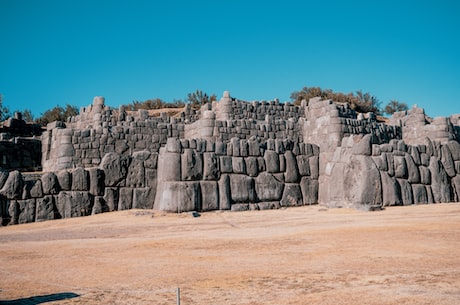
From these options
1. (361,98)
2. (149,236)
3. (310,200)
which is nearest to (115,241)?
(149,236)

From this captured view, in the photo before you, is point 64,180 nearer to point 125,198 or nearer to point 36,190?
point 36,190

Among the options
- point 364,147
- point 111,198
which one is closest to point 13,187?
point 111,198

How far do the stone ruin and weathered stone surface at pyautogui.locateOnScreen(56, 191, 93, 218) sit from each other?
1.0 inches

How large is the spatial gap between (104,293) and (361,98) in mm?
44675

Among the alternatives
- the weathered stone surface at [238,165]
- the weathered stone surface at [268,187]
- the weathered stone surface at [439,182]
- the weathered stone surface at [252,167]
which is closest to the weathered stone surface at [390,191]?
the weathered stone surface at [439,182]

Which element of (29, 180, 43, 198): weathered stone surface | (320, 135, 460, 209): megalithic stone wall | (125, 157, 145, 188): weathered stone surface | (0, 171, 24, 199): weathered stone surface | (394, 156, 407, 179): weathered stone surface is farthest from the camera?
(394, 156, 407, 179): weathered stone surface

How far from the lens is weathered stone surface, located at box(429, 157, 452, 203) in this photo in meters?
14.0

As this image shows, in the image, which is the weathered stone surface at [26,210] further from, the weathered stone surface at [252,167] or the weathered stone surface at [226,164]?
the weathered stone surface at [252,167]

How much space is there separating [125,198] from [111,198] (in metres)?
0.39

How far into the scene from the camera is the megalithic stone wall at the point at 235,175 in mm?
11531

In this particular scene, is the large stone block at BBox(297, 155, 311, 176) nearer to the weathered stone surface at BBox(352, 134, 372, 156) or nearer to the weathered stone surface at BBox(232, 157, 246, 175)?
the weathered stone surface at BBox(352, 134, 372, 156)

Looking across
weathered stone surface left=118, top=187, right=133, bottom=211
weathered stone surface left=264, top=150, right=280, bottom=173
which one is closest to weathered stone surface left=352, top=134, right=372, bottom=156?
weathered stone surface left=264, top=150, right=280, bottom=173

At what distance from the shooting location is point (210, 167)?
39.5 ft

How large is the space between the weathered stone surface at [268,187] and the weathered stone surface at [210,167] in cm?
144
